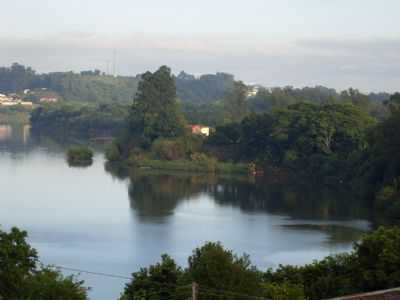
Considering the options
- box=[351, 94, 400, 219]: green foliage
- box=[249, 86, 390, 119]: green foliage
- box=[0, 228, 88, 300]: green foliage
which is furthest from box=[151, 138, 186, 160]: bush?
box=[0, 228, 88, 300]: green foliage

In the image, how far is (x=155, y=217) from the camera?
2534 centimetres

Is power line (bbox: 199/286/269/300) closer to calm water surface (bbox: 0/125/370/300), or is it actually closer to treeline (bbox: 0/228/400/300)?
treeline (bbox: 0/228/400/300)

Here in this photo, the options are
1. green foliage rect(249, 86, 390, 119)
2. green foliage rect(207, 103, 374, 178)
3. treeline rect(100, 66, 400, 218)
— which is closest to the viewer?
treeline rect(100, 66, 400, 218)

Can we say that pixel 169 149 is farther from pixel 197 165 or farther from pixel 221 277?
pixel 221 277

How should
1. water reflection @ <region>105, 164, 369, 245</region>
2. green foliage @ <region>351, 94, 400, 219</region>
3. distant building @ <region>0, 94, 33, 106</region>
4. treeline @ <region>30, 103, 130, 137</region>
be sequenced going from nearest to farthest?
water reflection @ <region>105, 164, 369, 245</region> < green foliage @ <region>351, 94, 400, 219</region> < treeline @ <region>30, 103, 130, 137</region> < distant building @ <region>0, 94, 33, 106</region>

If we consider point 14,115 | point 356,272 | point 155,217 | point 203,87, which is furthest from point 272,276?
point 203,87

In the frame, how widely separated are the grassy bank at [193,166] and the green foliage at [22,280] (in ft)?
92.8

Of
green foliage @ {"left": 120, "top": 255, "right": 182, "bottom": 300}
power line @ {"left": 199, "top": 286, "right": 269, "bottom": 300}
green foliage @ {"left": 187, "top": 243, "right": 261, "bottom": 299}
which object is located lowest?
green foliage @ {"left": 120, "top": 255, "right": 182, "bottom": 300}

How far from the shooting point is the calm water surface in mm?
Answer: 19438

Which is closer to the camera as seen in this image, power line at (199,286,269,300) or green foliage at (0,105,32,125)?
power line at (199,286,269,300)

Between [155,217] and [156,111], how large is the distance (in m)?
19.6

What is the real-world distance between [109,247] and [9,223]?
4128 millimetres

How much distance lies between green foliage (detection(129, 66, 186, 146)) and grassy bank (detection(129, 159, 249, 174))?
2.24 m

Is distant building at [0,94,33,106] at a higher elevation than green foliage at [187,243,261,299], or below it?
below
